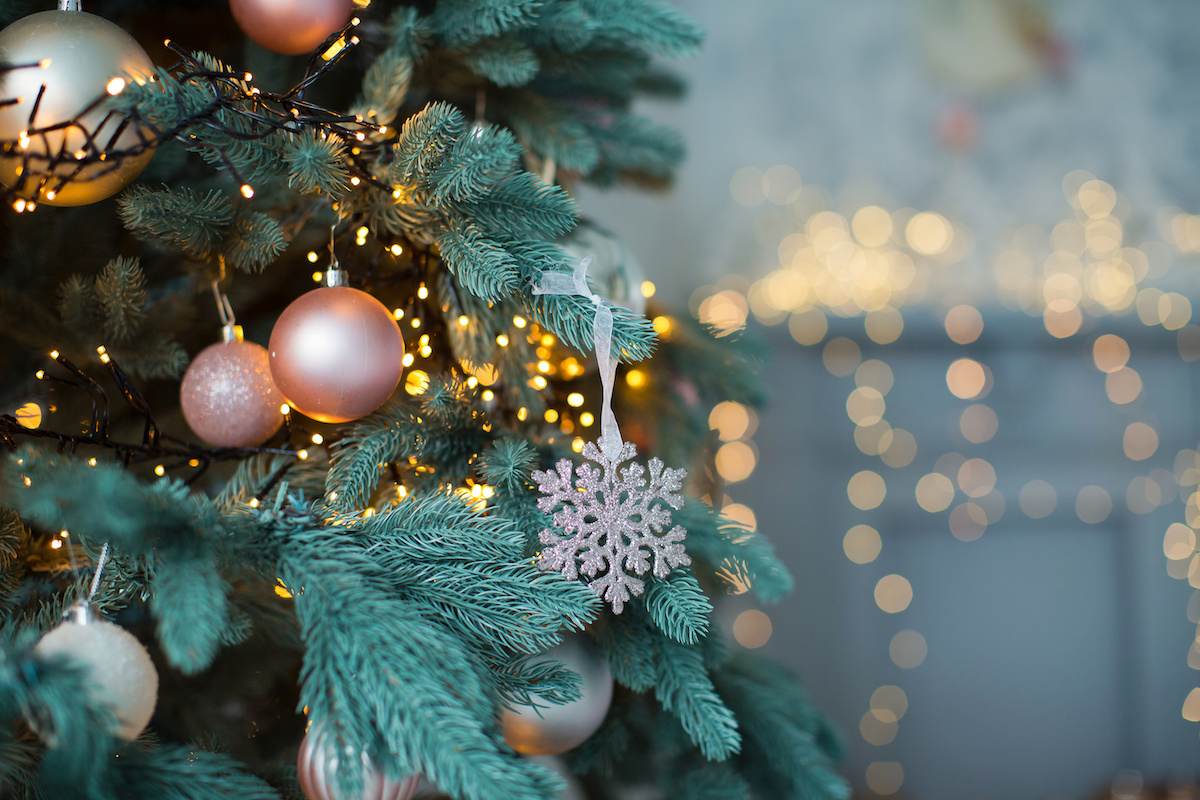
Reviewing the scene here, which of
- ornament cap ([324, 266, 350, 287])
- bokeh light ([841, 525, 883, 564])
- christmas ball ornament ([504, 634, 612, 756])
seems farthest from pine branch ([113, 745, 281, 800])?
bokeh light ([841, 525, 883, 564])

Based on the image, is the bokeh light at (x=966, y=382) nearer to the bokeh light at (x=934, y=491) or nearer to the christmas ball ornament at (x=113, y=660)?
the bokeh light at (x=934, y=491)

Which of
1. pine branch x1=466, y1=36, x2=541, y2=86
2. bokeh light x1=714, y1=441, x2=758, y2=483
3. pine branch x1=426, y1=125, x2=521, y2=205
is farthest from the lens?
bokeh light x1=714, y1=441, x2=758, y2=483

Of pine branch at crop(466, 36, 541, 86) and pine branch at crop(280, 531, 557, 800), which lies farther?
pine branch at crop(466, 36, 541, 86)

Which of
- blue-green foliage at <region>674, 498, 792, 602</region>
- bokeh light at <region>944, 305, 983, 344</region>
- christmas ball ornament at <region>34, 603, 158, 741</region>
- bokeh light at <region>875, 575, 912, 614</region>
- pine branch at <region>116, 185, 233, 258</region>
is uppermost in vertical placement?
bokeh light at <region>944, 305, 983, 344</region>

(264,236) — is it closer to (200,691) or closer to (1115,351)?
(200,691)

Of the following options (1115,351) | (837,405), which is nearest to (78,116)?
(837,405)

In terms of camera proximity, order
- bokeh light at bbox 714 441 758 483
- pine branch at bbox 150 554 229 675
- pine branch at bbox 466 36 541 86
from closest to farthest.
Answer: pine branch at bbox 150 554 229 675 → pine branch at bbox 466 36 541 86 → bokeh light at bbox 714 441 758 483

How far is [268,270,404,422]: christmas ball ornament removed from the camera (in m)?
0.38

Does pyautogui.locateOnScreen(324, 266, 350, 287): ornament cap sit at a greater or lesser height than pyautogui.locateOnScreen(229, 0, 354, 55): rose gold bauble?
lesser

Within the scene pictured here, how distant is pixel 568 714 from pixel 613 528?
142mm

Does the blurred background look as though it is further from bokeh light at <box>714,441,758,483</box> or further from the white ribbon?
the white ribbon

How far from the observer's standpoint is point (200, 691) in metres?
0.53

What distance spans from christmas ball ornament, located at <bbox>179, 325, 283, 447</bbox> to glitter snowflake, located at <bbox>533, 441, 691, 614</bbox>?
0.18 m

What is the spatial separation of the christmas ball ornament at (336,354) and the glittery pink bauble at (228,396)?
0.15ft
